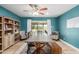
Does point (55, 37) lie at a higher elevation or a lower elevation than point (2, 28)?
lower

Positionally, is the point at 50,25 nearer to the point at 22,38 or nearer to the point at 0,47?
the point at 22,38

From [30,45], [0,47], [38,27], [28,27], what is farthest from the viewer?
[38,27]
